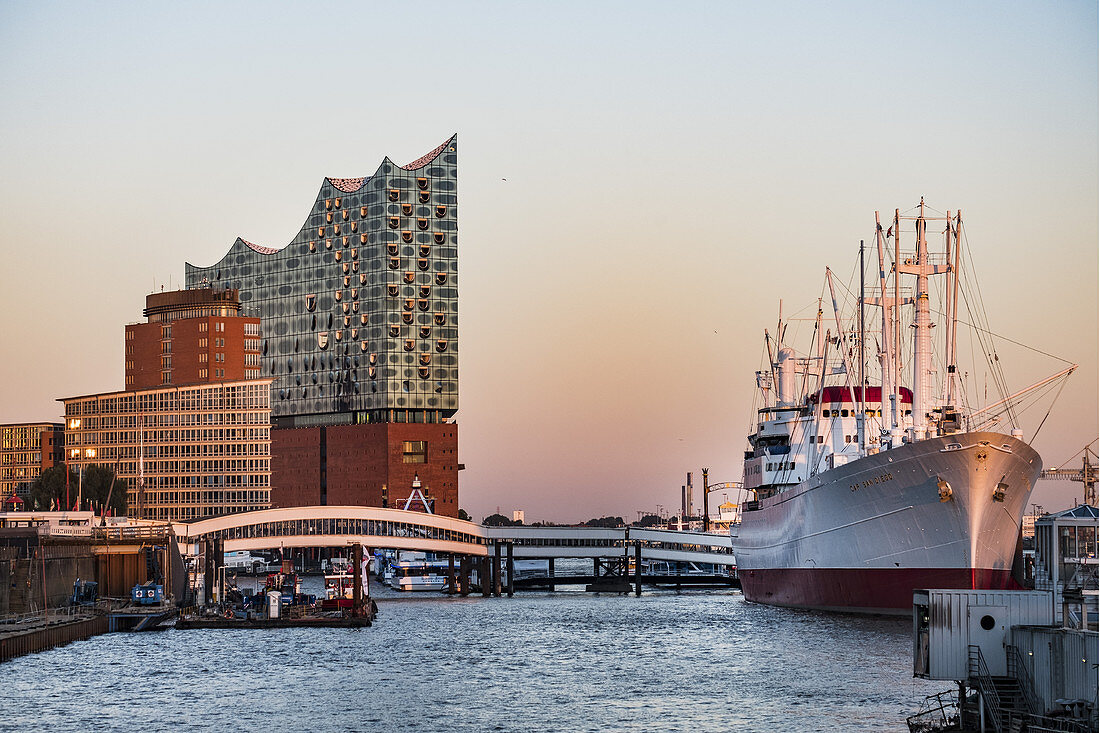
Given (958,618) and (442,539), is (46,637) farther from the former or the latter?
(442,539)

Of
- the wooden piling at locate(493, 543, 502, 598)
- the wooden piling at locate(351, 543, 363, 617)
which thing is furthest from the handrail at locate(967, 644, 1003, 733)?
the wooden piling at locate(493, 543, 502, 598)

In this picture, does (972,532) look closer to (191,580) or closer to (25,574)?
(25,574)

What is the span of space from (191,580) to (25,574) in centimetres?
3994

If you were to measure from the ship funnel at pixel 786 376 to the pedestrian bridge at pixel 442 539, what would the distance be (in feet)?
115

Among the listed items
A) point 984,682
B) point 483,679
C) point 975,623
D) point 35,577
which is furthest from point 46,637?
point 984,682

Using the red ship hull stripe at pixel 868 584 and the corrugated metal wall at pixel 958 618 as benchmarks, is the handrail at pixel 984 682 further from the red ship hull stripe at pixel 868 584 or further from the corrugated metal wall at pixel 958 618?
the red ship hull stripe at pixel 868 584

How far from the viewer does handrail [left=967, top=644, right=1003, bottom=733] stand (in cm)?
4362

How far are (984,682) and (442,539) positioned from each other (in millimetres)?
127990

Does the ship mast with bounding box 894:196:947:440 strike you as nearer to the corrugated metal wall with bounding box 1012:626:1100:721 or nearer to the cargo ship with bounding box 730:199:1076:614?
the cargo ship with bounding box 730:199:1076:614

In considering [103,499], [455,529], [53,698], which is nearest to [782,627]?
[53,698]

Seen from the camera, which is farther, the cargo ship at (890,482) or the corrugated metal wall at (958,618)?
the cargo ship at (890,482)

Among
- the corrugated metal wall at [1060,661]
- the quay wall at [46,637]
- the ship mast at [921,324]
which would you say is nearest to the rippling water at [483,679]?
the quay wall at [46,637]

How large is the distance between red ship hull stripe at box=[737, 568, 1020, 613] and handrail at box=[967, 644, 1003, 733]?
1613 inches

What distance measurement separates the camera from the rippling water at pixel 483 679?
58.2 metres
